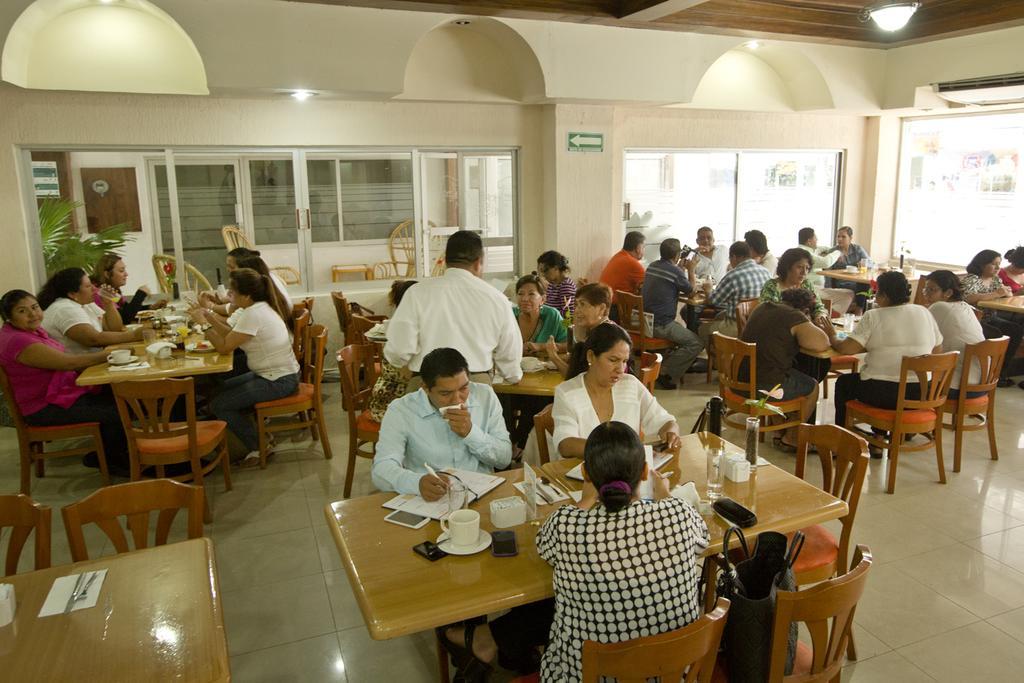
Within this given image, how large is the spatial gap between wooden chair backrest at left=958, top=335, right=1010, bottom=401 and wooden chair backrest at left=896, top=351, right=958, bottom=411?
0.72 feet

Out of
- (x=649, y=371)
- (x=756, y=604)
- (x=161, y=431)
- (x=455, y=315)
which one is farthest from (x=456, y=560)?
(x=161, y=431)

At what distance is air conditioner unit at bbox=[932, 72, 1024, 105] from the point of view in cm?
773

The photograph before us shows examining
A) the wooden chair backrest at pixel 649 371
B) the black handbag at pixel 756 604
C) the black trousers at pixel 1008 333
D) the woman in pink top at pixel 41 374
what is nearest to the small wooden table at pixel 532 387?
the wooden chair backrest at pixel 649 371

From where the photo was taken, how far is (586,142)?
767 centimetres

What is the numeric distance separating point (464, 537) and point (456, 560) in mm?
79

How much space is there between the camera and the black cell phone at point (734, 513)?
8.38 ft

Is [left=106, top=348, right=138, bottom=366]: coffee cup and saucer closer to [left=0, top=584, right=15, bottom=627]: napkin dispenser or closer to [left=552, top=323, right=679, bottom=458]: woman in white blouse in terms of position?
[left=0, top=584, right=15, bottom=627]: napkin dispenser

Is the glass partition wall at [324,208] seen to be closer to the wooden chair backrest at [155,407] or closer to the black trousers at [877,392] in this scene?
the wooden chair backrest at [155,407]

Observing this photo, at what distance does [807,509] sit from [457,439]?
1357mm

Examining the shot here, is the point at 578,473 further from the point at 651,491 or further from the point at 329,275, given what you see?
the point at 329,275

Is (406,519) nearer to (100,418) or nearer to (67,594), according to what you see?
(67,594)

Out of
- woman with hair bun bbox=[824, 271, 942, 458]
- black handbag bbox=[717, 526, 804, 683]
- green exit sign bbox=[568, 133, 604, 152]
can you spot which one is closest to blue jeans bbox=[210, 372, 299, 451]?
black handbag bbox=[717, 526, 804, 683]

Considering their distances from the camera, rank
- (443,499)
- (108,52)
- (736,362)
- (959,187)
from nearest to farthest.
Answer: (443,499) → (736,362) → (108,52) → (959,187)

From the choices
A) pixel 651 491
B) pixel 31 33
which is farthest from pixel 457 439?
pixel 31 33
